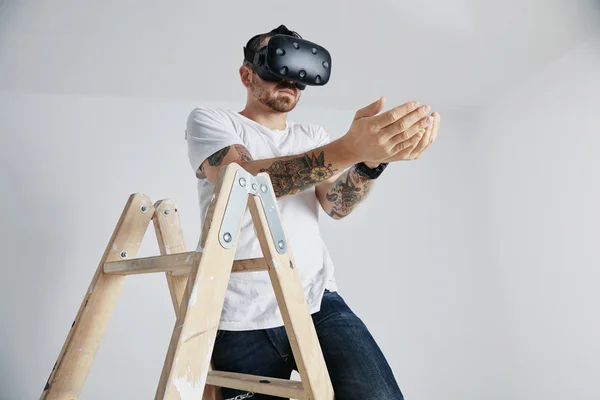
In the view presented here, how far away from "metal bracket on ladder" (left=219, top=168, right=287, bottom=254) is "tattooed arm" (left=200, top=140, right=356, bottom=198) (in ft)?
0.33

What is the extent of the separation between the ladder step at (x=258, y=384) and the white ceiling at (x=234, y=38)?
1140mm

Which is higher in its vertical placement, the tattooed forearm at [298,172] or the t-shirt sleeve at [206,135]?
the t-shirt sleeve at [206,135]

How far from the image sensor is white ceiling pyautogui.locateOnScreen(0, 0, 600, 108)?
1.53 meters

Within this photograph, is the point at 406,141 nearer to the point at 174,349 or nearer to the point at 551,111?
the point at 174,349

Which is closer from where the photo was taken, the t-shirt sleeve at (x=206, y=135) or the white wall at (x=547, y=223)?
the t-shirt sleeve at (x=206, y=135)

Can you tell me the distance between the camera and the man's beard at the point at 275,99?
1210mm

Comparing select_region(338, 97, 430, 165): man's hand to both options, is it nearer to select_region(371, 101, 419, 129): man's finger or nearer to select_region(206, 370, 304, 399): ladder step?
select_region(371, 101, 419, 129): man's finger

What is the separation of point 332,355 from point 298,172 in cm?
38

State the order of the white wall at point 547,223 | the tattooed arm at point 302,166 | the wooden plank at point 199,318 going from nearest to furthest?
the wooden plank at point 199,318
the tattooed arm at point 302,166
the white wall at point 547,223

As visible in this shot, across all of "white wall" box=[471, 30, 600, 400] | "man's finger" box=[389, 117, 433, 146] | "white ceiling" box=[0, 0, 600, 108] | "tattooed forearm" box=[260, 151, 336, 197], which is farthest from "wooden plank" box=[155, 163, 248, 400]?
"white wall" box=[471, 30, 600, 400]

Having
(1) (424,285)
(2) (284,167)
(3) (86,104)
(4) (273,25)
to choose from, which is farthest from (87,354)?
(1) (424,285)

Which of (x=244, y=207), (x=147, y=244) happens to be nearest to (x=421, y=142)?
(x=244, y=207)

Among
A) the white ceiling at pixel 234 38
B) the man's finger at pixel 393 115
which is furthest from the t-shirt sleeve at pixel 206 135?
the white ceiling at pixel 234 38

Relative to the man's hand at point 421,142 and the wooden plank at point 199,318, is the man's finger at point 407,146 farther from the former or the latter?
the wooden plank at point 199,318
